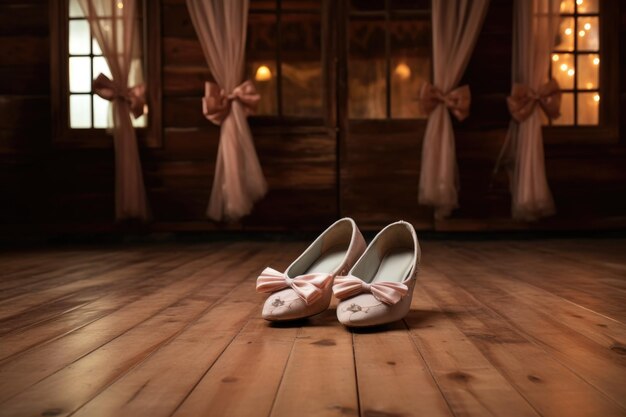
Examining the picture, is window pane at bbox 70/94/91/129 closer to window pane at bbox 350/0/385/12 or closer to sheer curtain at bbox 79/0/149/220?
sheer curtain at bbox 79/0/149/220

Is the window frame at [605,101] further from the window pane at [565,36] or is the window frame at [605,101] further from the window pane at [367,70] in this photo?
the window pane at [367,70]

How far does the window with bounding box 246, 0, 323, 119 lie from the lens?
4797 millimetres

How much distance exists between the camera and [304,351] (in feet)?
5.07

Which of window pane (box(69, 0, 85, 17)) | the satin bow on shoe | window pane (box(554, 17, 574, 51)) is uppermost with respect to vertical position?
window pane (box(69, 0, 85, 17))

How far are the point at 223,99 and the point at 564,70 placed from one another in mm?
2387

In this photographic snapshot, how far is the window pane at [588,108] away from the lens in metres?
4.85

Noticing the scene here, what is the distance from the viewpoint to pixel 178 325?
1866 millimetres

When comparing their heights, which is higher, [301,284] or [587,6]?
[587,6]

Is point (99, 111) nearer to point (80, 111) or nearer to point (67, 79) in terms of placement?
point (80, 111)

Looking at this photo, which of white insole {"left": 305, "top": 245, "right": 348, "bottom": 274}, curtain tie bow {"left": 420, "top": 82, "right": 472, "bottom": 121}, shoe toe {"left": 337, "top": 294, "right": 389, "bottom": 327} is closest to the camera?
shoe toe {"left": 337, "top": 294, "right": 389, "bottom": 327}

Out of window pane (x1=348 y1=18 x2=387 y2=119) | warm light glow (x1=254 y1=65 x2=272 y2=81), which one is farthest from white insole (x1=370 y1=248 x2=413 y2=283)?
warm light glow (x1=254 y1=65 x2=272 y2=81)

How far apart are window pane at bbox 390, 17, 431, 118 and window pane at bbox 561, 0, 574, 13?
3.11 ft

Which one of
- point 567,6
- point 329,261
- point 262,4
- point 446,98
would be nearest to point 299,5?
point 262,4

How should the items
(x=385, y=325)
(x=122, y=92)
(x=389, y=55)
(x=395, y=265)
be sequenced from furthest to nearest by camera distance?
1. (x=389, y=55)
2. (x=122, y=92)
3. (x=395, y=265)
4. (x=385, y=325)
